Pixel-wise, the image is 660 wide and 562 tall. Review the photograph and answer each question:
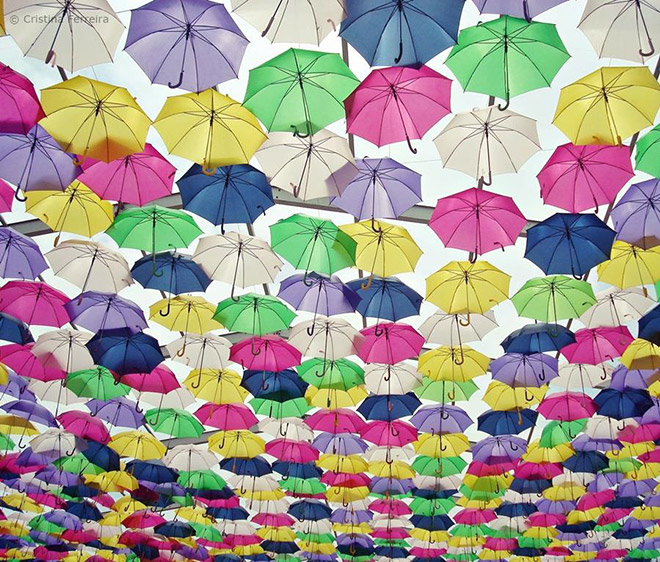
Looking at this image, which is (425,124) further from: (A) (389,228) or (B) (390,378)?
(B) (390,378)

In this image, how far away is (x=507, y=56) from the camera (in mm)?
5113

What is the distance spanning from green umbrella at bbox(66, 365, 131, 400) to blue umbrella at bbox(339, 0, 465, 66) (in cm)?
654

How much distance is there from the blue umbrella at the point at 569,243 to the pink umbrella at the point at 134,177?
3.66 meters

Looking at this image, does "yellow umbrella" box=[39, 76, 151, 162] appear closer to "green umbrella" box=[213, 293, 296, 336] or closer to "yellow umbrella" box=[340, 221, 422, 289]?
"yellow umbrella" box=[340, 221, 422, 289]

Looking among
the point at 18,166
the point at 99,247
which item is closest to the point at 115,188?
the point at 18,166

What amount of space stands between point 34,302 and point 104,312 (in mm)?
832

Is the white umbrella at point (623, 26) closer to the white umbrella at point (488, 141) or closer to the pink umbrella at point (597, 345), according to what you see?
the white umbrella at point (488, 141)

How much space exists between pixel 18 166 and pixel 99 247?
5.96 feet

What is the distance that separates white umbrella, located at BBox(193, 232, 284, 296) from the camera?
729 cm

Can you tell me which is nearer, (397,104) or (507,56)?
(507,56)

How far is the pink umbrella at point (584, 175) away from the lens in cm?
579

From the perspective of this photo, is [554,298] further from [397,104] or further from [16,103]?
[16,103]

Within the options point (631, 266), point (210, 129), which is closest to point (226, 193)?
point (210, 129)

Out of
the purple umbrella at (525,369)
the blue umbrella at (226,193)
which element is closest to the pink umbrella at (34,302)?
the blue umbrella at (226,193)
